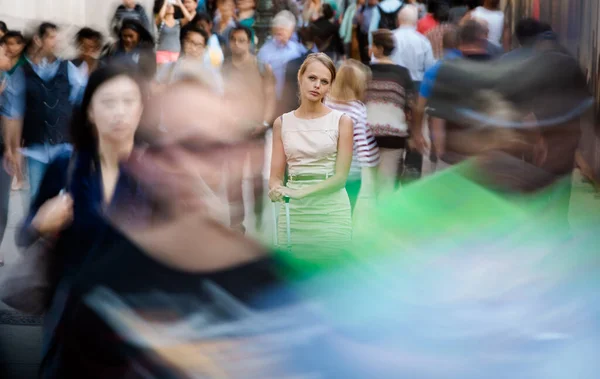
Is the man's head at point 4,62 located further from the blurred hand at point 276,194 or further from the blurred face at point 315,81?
the blurred hand at point 276,194

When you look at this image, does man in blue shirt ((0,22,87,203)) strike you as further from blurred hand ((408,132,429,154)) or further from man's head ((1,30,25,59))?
blurred hand ((408,132,429,154))

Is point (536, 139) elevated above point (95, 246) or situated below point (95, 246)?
below

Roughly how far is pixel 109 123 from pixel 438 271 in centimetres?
110

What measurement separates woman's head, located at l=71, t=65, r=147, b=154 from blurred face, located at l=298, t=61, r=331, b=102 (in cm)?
241

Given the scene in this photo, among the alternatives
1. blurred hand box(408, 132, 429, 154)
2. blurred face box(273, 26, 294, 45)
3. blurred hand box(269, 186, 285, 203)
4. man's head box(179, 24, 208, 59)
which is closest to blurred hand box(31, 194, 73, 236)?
blurred hand box(269, 186, 285, 203)

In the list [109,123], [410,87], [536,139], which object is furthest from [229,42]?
[109,123]

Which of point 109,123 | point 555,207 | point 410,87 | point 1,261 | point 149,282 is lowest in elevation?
point 1,261

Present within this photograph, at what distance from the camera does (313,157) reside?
5.09m

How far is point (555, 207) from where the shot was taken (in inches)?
147

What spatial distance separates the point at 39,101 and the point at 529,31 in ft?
11.2

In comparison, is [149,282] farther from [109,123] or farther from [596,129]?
[596,129]

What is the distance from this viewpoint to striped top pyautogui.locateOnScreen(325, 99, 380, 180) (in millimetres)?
6520

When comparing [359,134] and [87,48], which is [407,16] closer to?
[87,48]

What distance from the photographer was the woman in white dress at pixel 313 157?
4.88m
